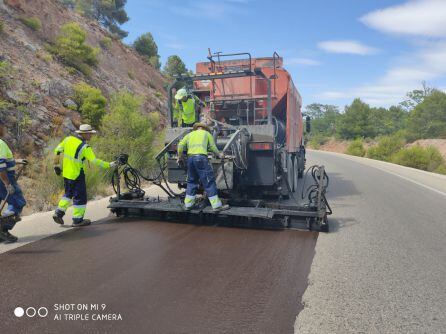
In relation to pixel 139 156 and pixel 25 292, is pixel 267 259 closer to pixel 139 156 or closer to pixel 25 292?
pixel 25 292

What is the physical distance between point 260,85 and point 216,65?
52.8 inches

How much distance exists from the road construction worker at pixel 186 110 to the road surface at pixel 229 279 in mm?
2627

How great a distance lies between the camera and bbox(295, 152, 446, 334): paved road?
2693mm

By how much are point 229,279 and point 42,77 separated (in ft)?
52.0

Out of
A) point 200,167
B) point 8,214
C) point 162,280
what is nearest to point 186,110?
point 200,167

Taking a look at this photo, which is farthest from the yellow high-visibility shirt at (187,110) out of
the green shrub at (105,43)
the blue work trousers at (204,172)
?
the green shrub at (105,43)

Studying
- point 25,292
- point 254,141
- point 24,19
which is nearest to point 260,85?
point 254,141

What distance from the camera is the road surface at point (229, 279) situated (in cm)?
265

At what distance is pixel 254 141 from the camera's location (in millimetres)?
6359

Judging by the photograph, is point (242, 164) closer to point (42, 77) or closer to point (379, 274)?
point (379, 274)

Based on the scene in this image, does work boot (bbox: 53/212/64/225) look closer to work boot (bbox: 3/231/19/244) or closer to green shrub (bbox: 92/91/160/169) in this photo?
work boot (bbox: 3/231/19/244)

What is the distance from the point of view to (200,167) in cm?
553

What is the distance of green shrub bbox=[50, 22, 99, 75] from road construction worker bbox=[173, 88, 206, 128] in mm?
Result: 15618

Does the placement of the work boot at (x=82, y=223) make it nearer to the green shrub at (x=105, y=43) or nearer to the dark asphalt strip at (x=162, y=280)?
the dark asphalt strip at (x=162, y=280)
